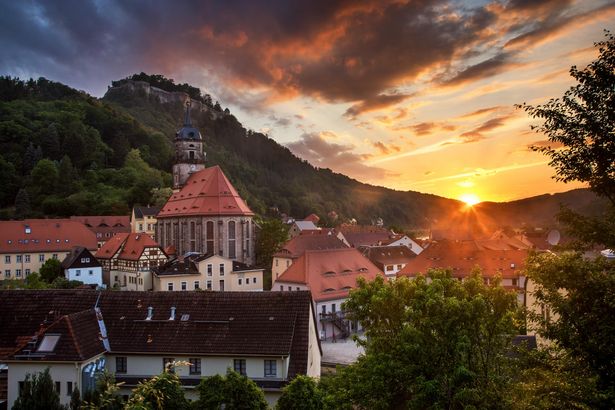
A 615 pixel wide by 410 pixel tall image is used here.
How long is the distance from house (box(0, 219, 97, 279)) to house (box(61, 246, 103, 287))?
9.18 metres

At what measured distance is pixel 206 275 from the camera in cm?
6150

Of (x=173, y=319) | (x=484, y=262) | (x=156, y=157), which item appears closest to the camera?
(x=173, y=319)

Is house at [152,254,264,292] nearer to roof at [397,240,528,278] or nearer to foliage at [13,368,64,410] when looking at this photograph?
roof at [397,240,528,278]

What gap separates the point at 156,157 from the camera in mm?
154875

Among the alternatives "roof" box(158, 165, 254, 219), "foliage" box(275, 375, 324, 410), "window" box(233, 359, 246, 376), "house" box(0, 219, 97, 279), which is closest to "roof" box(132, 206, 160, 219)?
"roof" box(158, 165, 254, 219)

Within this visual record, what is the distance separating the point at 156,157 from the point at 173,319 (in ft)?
442

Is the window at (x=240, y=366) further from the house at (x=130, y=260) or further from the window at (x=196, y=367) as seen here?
the house at (x=130, y=260)

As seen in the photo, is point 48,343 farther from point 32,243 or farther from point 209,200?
point 209,200

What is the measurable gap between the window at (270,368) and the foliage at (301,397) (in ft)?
19.9

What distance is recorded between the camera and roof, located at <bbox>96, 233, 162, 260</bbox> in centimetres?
6469

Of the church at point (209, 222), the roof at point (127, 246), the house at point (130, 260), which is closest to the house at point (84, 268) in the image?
the house at point (130, 260)

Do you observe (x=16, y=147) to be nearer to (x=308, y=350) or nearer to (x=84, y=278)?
(x=84, y=278)

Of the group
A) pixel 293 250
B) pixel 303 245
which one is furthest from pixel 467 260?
pixel 293 250

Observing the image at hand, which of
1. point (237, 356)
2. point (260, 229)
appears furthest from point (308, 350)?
point (260, 229)
